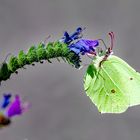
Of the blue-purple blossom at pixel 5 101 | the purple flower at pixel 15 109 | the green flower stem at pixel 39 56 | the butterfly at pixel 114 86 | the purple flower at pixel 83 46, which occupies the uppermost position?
the butterfly at pixel 114 86

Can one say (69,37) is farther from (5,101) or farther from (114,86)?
(114,86)

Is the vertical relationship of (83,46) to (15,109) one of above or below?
above

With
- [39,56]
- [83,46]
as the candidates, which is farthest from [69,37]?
[39,56]

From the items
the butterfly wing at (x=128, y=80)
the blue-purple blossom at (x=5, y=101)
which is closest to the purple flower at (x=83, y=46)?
the blue-purple blossom at (x=5, y=101)

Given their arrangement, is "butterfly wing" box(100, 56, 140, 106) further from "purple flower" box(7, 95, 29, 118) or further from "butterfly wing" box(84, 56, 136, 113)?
"purple flower" box(7, 95, 29, 118)

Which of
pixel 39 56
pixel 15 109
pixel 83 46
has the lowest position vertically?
pixel 15 109

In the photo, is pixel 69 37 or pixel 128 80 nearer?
pixel 69 37

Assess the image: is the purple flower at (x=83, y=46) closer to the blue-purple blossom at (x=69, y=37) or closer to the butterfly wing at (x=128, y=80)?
the blue-purple blossom at (x=69, y=37)

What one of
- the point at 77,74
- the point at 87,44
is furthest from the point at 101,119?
the point at 87,44

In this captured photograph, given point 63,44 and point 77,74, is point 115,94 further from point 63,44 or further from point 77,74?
point 77,74
